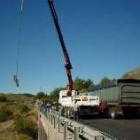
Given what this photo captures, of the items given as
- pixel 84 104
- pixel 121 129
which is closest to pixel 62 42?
pixel 84 104

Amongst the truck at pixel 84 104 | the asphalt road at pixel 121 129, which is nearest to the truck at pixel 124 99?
the truck at pixel 84 104

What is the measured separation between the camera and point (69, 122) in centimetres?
1425

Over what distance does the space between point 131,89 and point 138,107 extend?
1541 millimetres

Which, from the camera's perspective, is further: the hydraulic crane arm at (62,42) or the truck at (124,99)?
the hydraulic crane arm at (62,42)

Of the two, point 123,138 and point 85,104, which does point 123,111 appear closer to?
point 85,104

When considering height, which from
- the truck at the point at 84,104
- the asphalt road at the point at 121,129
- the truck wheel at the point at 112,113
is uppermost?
the truck at the point at 84,104

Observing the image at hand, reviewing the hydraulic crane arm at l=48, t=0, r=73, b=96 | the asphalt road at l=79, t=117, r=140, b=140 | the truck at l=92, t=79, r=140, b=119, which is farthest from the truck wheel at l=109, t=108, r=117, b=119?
the hydraulic crane arm at l=48, t=0, r=73, b=96

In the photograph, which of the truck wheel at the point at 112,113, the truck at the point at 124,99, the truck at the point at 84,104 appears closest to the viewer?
the truck wheel at the point at 112,113

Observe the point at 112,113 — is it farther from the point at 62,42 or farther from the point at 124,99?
the point at 62,42

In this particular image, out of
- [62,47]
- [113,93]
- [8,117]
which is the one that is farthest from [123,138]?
[8,117]

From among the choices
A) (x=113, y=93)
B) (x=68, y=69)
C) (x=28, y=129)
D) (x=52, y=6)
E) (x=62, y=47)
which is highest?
(x=52, y=6)

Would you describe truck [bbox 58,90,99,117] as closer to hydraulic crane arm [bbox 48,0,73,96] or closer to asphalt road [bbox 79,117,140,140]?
asphalt road [bbox 79,117,140,140]

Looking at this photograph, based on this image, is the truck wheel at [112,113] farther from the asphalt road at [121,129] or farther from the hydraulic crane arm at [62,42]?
the hydraulic crane arm at [62,42]

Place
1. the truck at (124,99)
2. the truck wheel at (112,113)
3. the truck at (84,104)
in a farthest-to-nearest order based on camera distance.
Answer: the truck at (84,104), the truck at (124,99), the truck wheel at (112,113)
